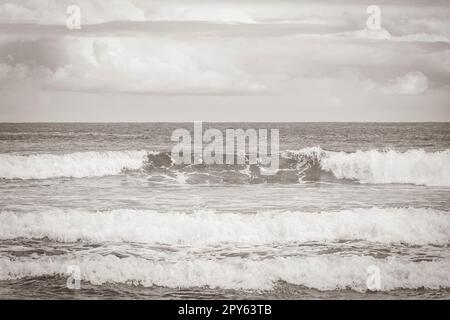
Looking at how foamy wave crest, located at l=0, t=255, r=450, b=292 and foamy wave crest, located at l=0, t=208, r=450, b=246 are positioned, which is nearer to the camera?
foamy wave crest, located at l=0, t=255, r=450, b=292

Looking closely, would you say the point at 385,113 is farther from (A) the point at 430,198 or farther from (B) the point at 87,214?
(B) the point at 87,214

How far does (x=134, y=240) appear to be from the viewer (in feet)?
17.6

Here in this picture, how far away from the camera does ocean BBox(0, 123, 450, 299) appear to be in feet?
14.9

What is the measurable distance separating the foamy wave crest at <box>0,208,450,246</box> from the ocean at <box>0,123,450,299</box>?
14 millimetres

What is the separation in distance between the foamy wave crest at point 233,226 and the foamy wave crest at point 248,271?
55cm

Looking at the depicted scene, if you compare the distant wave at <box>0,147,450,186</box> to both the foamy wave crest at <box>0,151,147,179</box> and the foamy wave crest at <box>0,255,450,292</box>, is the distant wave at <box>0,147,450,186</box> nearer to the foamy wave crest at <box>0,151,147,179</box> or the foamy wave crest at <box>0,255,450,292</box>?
the foamy wave crest at <box>0,151,147,179</box>

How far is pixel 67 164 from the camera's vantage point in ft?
26.9

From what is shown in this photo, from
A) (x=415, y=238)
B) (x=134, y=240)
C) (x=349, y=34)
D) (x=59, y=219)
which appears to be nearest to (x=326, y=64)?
(x=349, y=34)

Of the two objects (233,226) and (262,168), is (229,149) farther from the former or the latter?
(233,226)

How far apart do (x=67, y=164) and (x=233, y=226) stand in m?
3.74

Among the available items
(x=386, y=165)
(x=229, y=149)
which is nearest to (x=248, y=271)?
(x=386, y=165)

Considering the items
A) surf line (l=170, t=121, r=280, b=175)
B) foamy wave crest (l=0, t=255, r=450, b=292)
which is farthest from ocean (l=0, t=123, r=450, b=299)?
surf line (l=170, t=121, r=280, b=175)

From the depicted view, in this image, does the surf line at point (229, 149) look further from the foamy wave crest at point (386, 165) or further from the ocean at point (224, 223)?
the foamy wave crest at point (386, 165)
